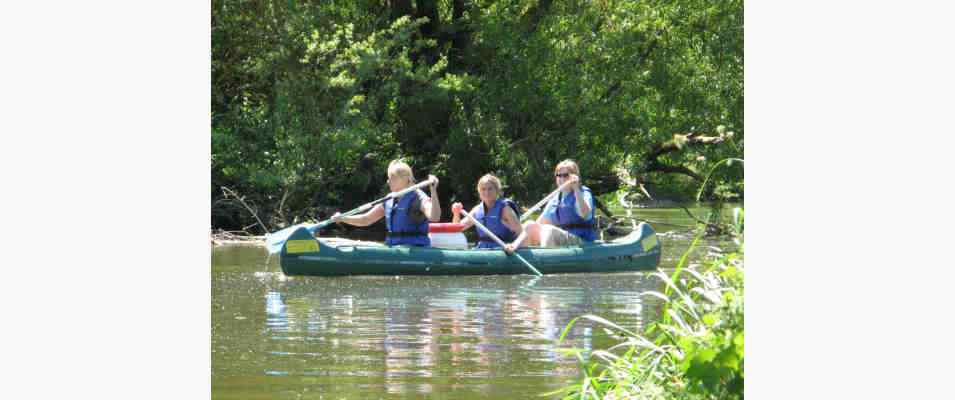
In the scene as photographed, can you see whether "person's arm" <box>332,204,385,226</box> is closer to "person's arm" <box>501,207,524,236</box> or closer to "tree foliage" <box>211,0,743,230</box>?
"person's arm" <box>501,207,524,236</box>

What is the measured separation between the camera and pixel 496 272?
11.8m

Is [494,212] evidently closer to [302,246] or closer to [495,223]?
[495,223]

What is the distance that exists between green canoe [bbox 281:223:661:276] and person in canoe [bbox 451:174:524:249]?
11.7 inches

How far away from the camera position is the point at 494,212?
11.8m

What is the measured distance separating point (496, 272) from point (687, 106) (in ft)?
25.0

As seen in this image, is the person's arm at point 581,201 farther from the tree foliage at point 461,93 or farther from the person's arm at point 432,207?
the tree foliage at point 461,93

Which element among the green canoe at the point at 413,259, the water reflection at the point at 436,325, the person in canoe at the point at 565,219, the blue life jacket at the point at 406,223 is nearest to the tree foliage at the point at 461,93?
the person in canoe at the point at 565,219

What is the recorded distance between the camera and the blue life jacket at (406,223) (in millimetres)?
11406

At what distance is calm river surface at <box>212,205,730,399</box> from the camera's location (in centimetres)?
605

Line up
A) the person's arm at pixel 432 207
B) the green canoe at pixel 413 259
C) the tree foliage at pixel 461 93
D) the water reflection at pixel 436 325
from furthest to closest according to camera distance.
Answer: the tree foliage at pixel 461 93, the green canoe at pixel 413 259, the person's arm at pixel 432 207, the water reflection at pixel 436 325

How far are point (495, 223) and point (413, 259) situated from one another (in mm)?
856

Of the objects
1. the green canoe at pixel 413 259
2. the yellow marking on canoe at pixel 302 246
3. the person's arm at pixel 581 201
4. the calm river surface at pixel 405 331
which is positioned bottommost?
the calm river surface at pixel 405 331
